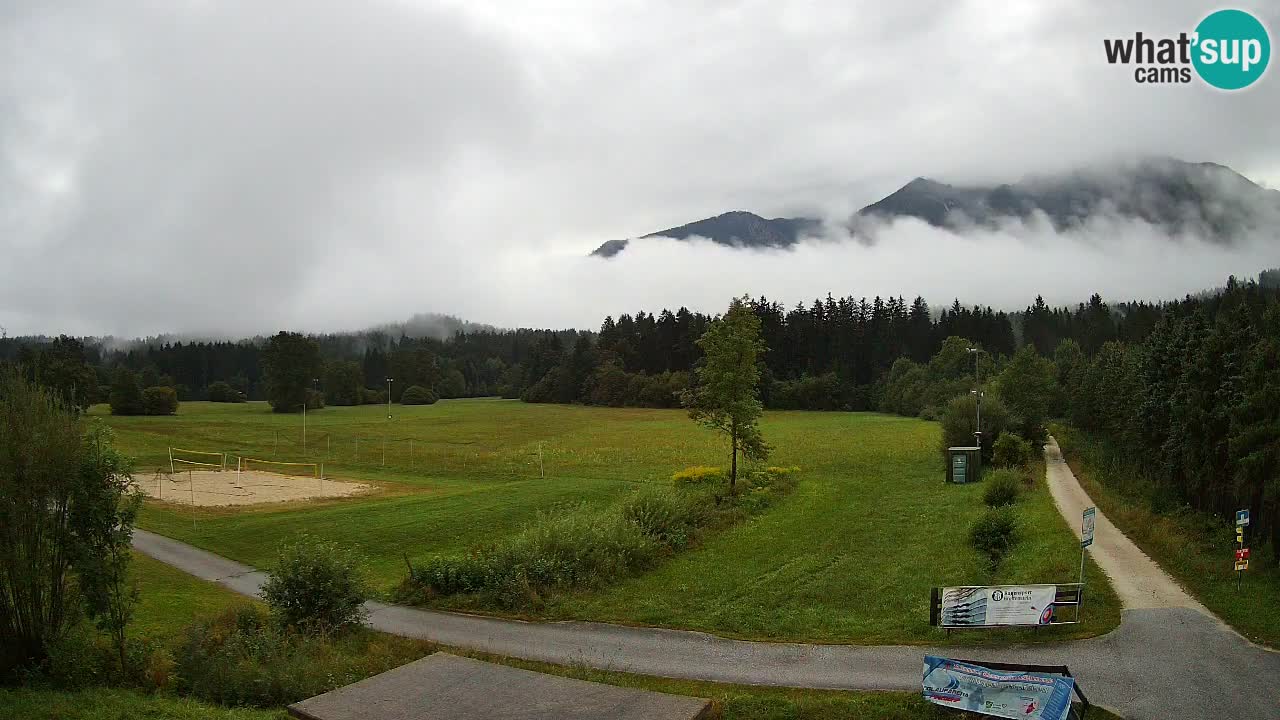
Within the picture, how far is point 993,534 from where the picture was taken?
30906mm

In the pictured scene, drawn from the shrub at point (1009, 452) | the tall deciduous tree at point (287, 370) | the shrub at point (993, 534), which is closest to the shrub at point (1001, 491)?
the shrub at point (993, 534)

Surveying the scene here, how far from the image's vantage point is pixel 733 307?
40.8 m

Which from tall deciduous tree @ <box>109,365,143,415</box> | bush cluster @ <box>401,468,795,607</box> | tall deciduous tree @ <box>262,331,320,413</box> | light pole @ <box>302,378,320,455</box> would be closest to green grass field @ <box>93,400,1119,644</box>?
bush cluster @ <box>401,468,795,607</box>

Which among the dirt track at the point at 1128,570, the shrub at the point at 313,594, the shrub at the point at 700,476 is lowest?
the dirt track at the point at 1128,570

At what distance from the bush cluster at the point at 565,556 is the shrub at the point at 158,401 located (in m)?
111

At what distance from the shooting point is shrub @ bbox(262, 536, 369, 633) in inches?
784

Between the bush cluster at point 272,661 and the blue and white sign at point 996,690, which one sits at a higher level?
the blue and white sign at point 996,690

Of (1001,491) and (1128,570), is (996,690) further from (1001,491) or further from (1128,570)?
(1001,491)

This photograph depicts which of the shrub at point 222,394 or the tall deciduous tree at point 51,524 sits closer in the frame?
the tall deciduous tree at point 51,524

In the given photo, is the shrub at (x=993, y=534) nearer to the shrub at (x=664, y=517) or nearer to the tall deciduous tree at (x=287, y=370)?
the shrub at (x=664, y=517)

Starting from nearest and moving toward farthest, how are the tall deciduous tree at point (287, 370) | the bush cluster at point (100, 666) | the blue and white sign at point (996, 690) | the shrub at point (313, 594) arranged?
the blue and white sign at point (996, 690) < the bush cluster at point (100, 666) < the shrub at point (313, 594) < the tall deciduous tree at point (287, 370)

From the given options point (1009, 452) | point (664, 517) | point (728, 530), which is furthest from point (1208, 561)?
point (1009, 452)

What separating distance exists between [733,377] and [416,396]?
138m

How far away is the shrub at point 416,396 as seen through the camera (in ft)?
549
